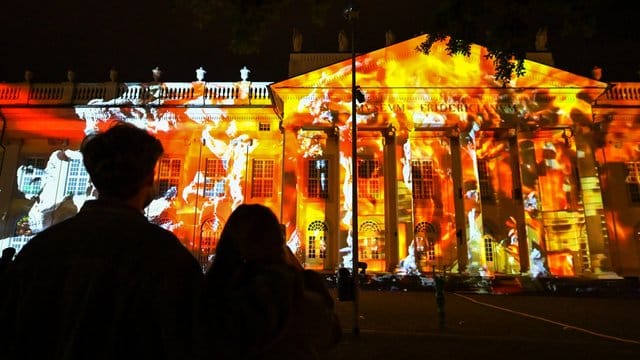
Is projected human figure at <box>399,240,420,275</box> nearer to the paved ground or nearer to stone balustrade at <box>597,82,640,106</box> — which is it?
the paved ground

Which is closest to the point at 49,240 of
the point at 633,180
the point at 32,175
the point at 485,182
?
the point at 485,182

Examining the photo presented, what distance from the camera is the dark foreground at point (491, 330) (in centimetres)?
841

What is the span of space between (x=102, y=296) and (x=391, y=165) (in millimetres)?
25262

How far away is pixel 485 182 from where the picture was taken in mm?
27453

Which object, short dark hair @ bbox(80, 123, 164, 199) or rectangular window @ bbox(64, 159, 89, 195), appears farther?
rectangular window @ bbox(64, 159, 89, 195)

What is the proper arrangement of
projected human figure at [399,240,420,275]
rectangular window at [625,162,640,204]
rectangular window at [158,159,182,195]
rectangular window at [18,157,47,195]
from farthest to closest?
rectangular window at [18,157,47,195], rectangular window at [158,159,182,195], rectangular window at [625,162,640,204], projected human figure at [399,240,420,275]

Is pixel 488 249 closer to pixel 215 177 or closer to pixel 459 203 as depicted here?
pixel 459 203

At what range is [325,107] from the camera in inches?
1027

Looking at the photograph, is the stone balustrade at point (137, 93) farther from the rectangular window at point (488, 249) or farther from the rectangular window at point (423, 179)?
the rectangular window at point (488, 249)

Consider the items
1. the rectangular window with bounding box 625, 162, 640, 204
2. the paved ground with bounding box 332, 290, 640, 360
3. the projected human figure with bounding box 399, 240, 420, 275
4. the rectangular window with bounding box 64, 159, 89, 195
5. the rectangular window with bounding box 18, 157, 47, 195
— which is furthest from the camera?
the rectangular window with bounding box 18, 157, 47, 195

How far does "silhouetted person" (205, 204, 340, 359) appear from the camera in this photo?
1619 millimetres

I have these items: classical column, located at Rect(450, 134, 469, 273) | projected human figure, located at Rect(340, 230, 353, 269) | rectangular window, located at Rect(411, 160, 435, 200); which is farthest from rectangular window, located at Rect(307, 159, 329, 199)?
classical column, located at Rect(450, 134, 469, 273)

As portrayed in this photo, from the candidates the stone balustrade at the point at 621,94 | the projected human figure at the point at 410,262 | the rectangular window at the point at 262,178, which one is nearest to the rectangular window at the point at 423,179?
the projected human figure at the point at 410,262

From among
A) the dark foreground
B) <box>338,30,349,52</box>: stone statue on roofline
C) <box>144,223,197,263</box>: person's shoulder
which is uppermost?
<box>338,30,349,52</box>: stone statue on roofline
